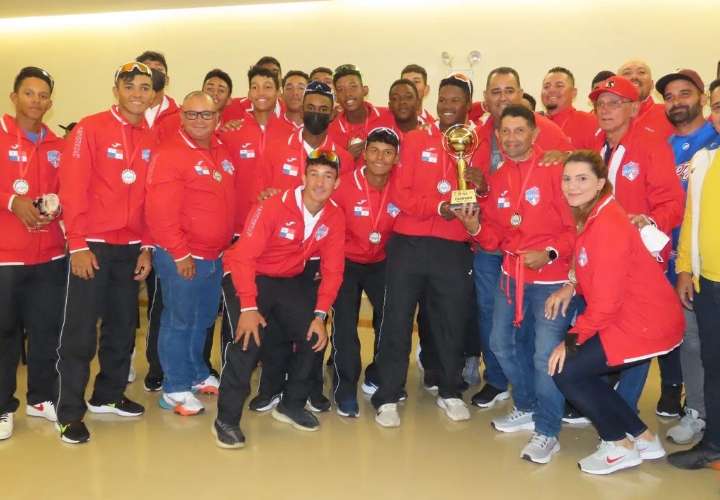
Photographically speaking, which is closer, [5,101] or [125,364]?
[125,364]

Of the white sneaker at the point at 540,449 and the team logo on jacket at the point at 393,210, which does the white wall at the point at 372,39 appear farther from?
the white sneaker at the point at 540,449

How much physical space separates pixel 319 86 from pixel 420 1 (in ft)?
11.3

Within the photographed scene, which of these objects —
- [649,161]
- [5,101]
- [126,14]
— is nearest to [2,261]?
[649,161]

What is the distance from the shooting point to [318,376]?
175 inches

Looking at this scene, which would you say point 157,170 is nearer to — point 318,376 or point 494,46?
point 318,376

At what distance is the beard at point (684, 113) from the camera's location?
13.6ft

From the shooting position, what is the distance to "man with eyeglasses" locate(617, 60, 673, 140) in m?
4.31

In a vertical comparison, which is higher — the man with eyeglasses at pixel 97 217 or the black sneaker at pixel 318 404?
the man with eyeglasses at pixel 97 217

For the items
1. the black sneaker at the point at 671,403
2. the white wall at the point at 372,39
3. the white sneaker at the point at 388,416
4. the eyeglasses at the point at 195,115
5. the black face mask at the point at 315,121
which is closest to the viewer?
the eyeglasses at the point at 195,115

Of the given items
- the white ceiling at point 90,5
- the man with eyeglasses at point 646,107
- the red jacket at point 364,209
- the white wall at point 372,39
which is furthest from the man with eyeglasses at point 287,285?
Result: the white ceiling at point 90,5

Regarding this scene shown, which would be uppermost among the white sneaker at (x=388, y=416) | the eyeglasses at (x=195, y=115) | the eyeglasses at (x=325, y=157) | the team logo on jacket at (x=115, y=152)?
the eyeglasses at (x=195, y=115)

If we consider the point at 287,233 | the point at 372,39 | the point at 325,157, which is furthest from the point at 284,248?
the point at 372,39

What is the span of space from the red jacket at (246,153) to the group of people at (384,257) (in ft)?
0.63

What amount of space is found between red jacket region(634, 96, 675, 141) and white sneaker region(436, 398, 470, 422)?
6.73 feet
